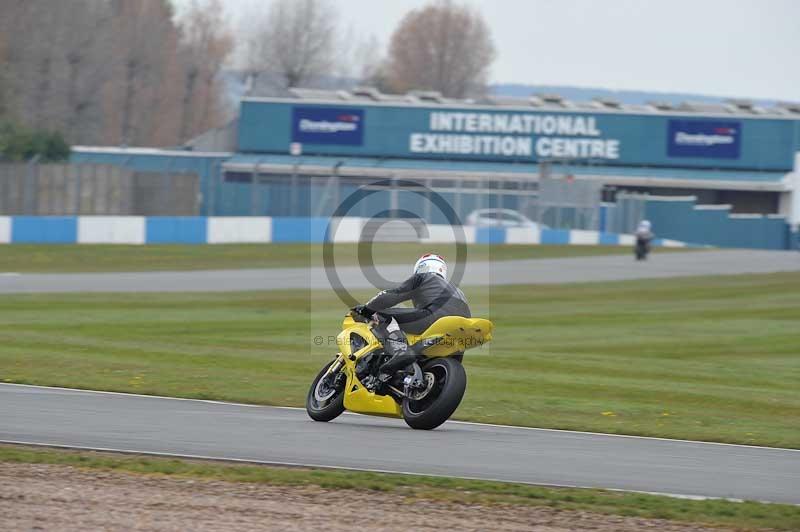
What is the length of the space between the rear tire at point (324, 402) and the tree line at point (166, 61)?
4130cm

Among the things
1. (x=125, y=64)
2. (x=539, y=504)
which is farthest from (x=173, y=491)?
(x=125, y=64)

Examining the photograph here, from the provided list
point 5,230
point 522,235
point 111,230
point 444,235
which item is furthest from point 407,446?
point 522,235

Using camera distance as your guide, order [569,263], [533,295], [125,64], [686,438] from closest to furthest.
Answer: [686,438] < [533,295] < [569,263] < [125,64]

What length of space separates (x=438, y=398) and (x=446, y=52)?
114307mm

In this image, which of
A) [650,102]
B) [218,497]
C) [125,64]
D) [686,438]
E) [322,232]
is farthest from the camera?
[125,64]

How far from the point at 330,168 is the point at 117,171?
23196 millimetres

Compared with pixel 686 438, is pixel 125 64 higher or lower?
higher

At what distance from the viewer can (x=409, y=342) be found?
1057cm

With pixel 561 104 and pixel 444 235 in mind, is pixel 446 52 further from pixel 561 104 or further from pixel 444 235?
pixel 444 235

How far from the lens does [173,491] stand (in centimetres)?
768

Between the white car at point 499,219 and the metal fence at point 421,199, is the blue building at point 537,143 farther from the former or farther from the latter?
the white car at point 499,219

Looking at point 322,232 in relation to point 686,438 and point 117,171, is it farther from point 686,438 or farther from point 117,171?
point 686,438

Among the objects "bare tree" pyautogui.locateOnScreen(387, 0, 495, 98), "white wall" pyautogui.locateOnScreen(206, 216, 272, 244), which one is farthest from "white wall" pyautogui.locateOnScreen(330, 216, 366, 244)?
"bare tree" pyautogui.locateOnScreen(387, 0, 495, 98)

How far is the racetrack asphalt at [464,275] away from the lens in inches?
1048
